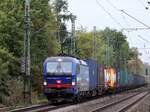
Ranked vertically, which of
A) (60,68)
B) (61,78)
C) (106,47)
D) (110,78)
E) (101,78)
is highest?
(106,47)

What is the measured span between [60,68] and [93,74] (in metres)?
10.8

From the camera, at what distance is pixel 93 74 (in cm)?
4578

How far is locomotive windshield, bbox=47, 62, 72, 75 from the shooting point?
35.1 meters

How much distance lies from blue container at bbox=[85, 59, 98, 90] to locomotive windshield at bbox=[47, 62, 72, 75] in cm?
797

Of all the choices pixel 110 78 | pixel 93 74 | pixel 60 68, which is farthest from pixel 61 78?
pixel 110 78

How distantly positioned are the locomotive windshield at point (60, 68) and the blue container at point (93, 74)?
26.1 feet

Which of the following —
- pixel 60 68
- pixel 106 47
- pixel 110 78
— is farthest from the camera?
pixel 106 47

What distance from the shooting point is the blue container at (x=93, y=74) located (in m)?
43.7

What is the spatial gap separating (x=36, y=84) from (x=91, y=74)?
5.28 metres

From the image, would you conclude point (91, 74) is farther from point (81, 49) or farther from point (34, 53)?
point (81, 49)

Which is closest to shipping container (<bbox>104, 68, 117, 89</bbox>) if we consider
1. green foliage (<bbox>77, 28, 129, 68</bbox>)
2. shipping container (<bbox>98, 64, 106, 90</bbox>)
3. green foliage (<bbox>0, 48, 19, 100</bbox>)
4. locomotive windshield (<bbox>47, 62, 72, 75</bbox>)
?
shipping container (<bbox>98, 64, 106, 90</bbox>)

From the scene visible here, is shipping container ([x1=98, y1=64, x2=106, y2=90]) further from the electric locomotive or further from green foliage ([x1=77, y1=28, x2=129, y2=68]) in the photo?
green foliage ([x1=77, y1=28, x2=129, y2=68])

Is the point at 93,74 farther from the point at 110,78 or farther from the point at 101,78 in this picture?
the point at 110,78

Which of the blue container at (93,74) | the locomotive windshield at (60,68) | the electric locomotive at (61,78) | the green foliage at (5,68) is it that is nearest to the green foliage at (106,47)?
the blue container at (93,74)
